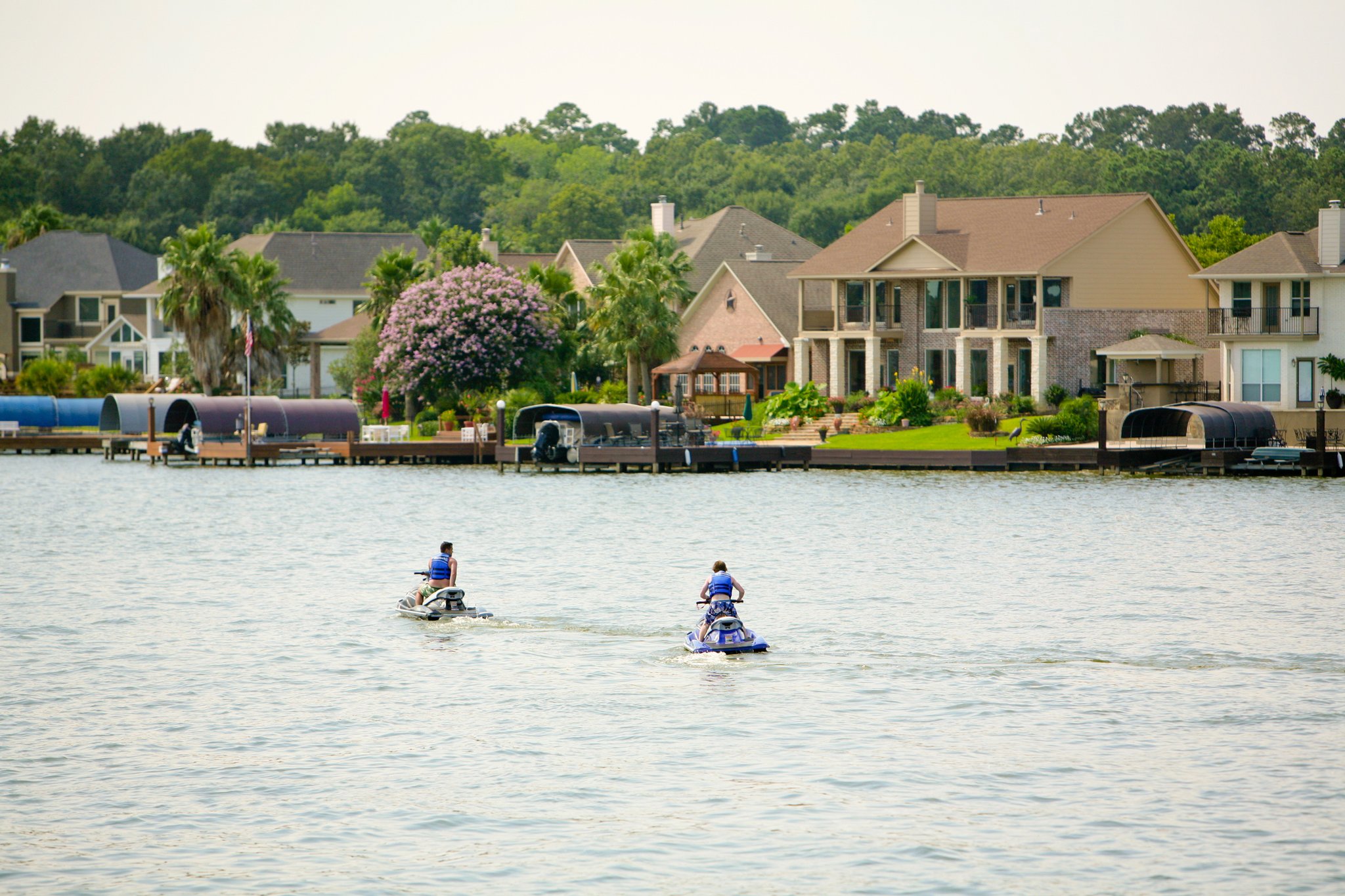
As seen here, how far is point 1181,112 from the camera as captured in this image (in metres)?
194

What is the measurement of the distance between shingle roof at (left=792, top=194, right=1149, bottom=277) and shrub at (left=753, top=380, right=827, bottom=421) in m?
7.34

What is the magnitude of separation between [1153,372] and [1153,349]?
2626 mm

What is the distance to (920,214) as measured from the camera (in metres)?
87.6

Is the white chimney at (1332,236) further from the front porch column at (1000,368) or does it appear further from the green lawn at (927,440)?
the green lawn at (927,440)

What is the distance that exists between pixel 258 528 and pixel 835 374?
39.2m

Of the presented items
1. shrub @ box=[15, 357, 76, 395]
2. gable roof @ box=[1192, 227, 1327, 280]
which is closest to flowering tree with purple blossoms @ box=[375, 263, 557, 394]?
shrub @ box=[15, 357, 76, 395]

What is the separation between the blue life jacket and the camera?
104ft

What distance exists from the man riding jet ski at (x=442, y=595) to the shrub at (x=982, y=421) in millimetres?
45152

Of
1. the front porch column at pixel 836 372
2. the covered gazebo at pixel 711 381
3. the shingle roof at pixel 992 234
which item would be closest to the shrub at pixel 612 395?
the covered gazebo at pixel 711 381

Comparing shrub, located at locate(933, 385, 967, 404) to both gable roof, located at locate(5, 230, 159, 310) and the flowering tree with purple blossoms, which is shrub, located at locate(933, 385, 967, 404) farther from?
gable roof, located at locate(5, 230, 159, 310)

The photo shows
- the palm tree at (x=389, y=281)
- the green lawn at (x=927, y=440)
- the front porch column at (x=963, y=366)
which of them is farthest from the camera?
the palm tree at (x=389, y=281)

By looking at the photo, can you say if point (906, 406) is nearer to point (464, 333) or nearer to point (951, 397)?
point (951, 397)

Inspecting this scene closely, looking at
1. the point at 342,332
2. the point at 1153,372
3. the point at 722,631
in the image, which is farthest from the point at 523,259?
the point at 722,631

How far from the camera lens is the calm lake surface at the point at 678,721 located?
17.2 meters
